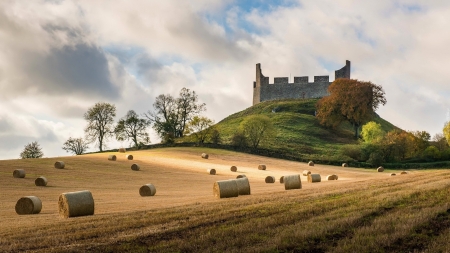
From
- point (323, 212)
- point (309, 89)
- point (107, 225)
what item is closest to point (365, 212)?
point (323, 212)

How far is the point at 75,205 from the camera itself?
16.9m

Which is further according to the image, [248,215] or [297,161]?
[297,161]

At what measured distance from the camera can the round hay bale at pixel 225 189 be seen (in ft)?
71.8

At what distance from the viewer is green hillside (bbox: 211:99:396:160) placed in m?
79.7

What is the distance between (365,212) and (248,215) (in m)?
3.25

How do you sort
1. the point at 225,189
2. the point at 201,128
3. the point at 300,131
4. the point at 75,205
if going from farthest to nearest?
the point at 300,131
the point at 201,128
the point at 225,189
the point at 75,205

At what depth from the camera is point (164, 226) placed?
505 inches

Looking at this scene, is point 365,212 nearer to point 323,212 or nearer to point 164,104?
point 323,212

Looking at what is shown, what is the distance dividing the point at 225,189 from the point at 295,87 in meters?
112

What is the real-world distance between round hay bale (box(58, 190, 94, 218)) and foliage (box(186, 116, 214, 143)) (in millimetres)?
60182

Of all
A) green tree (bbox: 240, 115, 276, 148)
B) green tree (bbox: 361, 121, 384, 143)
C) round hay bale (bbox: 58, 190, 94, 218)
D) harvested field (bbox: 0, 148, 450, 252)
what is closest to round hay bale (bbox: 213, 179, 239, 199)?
harvested field (bbox: 0, 148, 450, 252)

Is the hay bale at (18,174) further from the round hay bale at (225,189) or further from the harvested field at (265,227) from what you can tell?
the round hay bale at (225,189)

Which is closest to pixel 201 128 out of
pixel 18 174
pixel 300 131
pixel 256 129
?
pixel 256 129

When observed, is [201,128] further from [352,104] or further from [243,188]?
[243,188]
